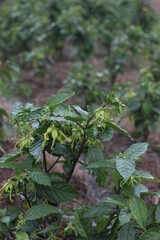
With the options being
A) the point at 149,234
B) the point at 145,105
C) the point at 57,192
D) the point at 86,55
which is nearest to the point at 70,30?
the point at 86,55

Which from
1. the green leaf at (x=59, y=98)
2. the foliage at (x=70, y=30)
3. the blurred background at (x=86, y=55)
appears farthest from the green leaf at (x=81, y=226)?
the foliage at (x=70, y=30)

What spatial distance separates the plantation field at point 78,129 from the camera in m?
1.45

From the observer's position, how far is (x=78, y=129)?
148 cm

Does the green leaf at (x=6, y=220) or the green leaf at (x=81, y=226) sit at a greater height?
the green leaf at (x=6, y=220)

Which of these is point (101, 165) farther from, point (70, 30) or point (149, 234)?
point (70, 30)

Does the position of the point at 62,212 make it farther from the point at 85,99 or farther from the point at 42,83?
the point at 42,83

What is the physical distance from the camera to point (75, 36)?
16.1 feet

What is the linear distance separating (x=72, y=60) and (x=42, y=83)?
78cm

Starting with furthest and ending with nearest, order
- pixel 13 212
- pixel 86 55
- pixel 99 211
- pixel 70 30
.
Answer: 1. pixel 86 55
2. pixel 70 30
3. pixel 13 212
4. pixel 99 211

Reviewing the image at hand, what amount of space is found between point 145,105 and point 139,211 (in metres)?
1.75

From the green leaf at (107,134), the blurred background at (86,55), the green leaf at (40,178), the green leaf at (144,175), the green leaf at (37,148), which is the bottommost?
the blurred background at (86,55)

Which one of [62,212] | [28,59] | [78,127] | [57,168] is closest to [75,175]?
[57,168]

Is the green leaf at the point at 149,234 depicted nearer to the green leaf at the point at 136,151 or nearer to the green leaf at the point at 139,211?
the green leaf at the point at 139,211

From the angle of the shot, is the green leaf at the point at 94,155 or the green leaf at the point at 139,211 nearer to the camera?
the green leaf at the point at 139,211
